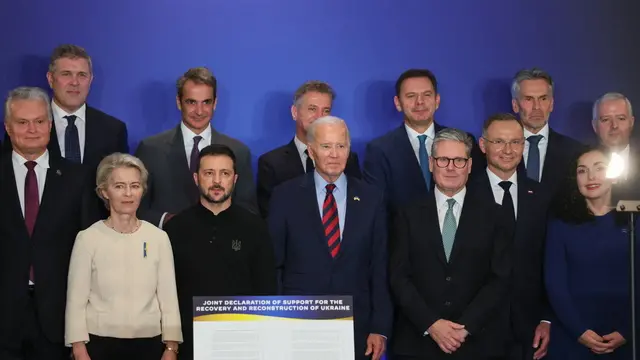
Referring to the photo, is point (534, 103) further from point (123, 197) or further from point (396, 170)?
point (123, 197)

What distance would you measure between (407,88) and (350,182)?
933 mm

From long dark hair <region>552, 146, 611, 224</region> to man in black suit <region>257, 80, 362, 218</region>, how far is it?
107cm

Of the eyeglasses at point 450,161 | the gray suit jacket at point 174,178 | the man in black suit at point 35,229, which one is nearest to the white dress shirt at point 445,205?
the eyeglasses at point 450,161

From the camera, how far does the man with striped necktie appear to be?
164 inches

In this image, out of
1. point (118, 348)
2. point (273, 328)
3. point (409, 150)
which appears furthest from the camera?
point (409, 150)

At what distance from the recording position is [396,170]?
4.84 meters

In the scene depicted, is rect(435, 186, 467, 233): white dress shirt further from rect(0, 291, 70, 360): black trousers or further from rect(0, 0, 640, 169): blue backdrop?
rect(0, 291, 70, 360): black trousers

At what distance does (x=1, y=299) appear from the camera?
4.00 m

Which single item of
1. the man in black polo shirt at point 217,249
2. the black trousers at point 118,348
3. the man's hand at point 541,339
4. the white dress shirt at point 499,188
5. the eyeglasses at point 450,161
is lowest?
the man's hand at point 541,339

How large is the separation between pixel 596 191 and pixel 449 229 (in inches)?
30.0

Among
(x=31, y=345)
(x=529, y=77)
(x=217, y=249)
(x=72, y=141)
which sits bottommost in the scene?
(x=31, y=345)

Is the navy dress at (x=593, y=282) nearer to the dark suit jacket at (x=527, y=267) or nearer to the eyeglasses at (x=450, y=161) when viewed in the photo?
the dark suit jacket at (x=527, y=267)

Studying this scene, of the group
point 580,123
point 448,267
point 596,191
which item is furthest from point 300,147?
point 580,123

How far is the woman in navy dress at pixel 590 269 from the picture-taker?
14.1ft
